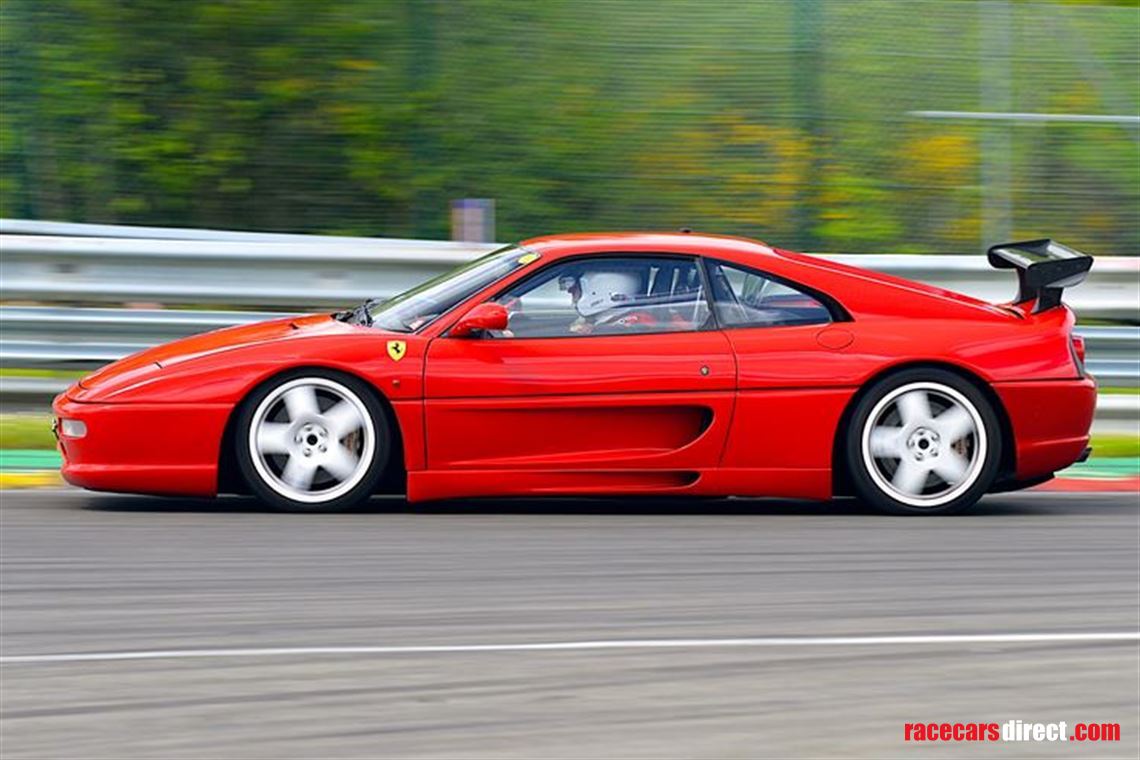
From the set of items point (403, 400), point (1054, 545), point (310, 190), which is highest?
point (310, 190)

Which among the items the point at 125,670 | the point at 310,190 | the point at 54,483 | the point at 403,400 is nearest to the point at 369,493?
the point at 403,400

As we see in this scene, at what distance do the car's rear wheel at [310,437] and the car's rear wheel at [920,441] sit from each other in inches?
76.3

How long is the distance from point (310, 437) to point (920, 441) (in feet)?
8.08

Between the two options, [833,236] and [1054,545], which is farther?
[833,236]

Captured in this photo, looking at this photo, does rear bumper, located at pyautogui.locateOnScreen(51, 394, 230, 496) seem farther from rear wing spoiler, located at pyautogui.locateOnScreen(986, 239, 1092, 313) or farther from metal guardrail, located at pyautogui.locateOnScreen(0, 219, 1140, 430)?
rear wing spoiler, located at pyautogui.locateOnScreen(986, 239, 1092, 313)

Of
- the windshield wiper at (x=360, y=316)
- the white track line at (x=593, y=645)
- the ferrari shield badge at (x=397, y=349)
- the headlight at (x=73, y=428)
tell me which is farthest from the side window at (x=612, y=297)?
the white track line at (x=593, y=645)

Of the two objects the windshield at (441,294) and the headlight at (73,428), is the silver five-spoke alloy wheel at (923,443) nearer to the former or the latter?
the windshield at (441,294)

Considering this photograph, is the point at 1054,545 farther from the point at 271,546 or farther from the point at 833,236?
the point at 833,236

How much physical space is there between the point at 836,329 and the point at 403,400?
70.9 inches

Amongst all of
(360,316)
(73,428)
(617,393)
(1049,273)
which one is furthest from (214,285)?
(1049,273)

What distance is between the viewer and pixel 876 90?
1215cm

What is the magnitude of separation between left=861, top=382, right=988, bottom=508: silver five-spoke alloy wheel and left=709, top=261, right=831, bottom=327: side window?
19.0 inches

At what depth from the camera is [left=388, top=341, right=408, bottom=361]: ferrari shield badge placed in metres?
Result: 7.68

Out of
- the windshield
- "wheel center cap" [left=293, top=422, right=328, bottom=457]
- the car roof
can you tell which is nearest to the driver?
the car roof
